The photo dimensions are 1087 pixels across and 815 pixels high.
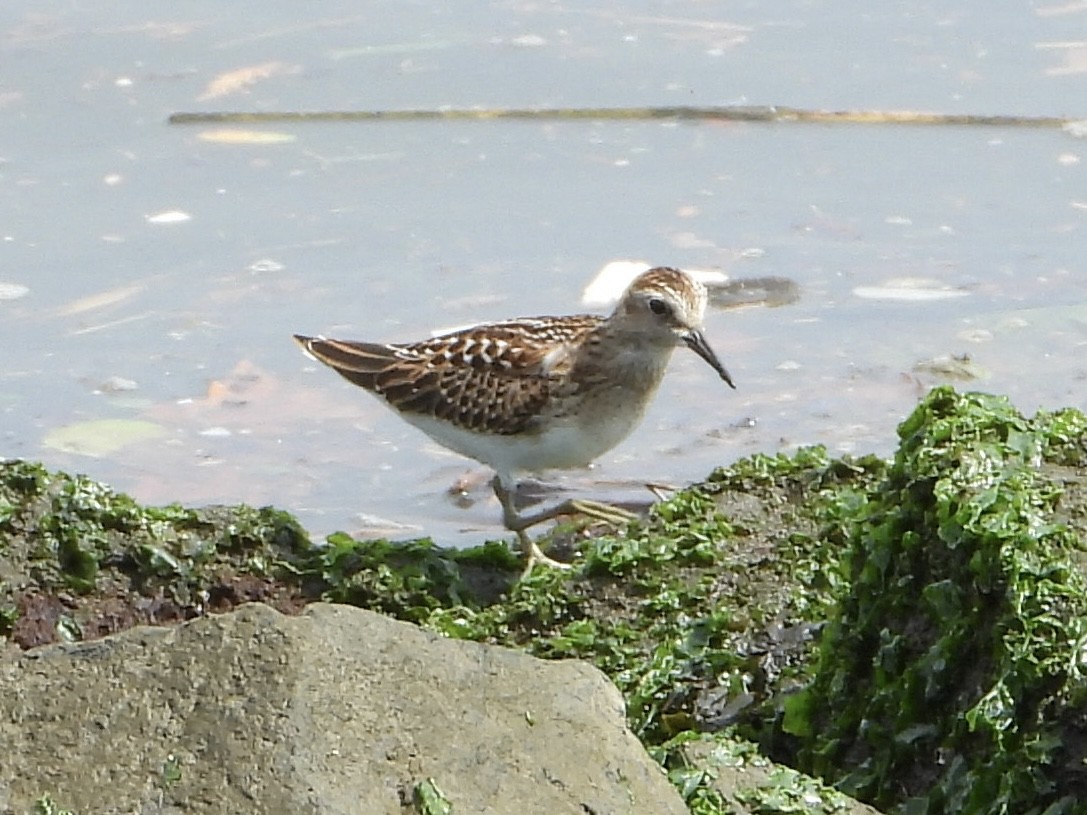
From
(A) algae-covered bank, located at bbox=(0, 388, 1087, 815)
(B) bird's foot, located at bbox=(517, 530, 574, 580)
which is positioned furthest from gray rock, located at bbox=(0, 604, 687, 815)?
(B) bird's foot, located at bbox=(517, 530, 574, 580)

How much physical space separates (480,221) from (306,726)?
19.8 feet

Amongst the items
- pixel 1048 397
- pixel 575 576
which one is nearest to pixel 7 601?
pixel 575 576

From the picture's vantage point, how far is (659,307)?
7211mm

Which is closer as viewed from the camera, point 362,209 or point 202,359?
point 202,359

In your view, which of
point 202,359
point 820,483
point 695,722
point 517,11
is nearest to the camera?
point 695,722

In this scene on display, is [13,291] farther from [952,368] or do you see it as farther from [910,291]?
[952,368]

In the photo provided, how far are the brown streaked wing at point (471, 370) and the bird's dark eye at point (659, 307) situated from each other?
26cm

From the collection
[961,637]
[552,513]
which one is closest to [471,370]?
[552,513]

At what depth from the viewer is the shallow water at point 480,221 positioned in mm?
7605

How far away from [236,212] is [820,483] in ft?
13.0

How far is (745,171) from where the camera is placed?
30.6 feet

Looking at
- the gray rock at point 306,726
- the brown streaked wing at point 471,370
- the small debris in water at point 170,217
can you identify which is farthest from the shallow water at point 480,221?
the gray rock at point 306,726

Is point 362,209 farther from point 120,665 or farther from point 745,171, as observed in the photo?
point 120,665

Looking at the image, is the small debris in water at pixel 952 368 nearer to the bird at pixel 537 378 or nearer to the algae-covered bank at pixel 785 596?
the bird at pixel 537 378
